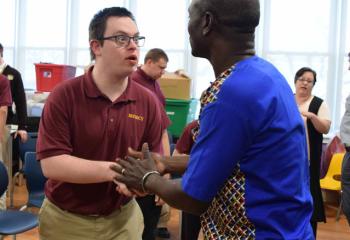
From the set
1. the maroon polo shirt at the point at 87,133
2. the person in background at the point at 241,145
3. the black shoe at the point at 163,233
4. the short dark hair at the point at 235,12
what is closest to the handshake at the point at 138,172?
the person in background at the point at 241,145

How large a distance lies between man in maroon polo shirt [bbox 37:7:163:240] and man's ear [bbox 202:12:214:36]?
2.22 feet

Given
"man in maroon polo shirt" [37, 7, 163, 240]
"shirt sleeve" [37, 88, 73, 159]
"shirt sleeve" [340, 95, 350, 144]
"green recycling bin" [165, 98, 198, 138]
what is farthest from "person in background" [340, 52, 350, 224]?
"shirt sleeve" [37, 88, 73, 159]

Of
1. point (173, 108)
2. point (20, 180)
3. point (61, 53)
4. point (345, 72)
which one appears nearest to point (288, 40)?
point (345, 72)

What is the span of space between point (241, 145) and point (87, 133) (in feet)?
2.69

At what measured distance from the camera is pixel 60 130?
65.2 inches

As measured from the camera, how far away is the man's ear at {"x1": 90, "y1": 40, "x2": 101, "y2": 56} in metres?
1.81

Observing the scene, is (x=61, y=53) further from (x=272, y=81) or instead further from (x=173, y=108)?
(x=272, y=81)

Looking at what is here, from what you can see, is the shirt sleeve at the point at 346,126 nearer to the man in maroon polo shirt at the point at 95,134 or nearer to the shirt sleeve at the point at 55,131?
the man in maroon polo shirt at the point at 95,134

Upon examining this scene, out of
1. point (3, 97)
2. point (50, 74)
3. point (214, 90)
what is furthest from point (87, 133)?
point (50, 74)

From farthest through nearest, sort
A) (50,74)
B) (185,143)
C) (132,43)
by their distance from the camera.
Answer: (50,74), (185,143), (132,43)

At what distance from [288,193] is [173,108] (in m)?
4.00

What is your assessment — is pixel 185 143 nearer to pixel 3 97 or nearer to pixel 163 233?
pixel 163 233

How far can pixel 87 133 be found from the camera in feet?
5.58

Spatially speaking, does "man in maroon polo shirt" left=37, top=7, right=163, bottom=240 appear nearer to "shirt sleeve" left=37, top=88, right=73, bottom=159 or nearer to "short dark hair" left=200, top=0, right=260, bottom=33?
"shirt sleeve" left=37, top=88, right=73, bottom=159
